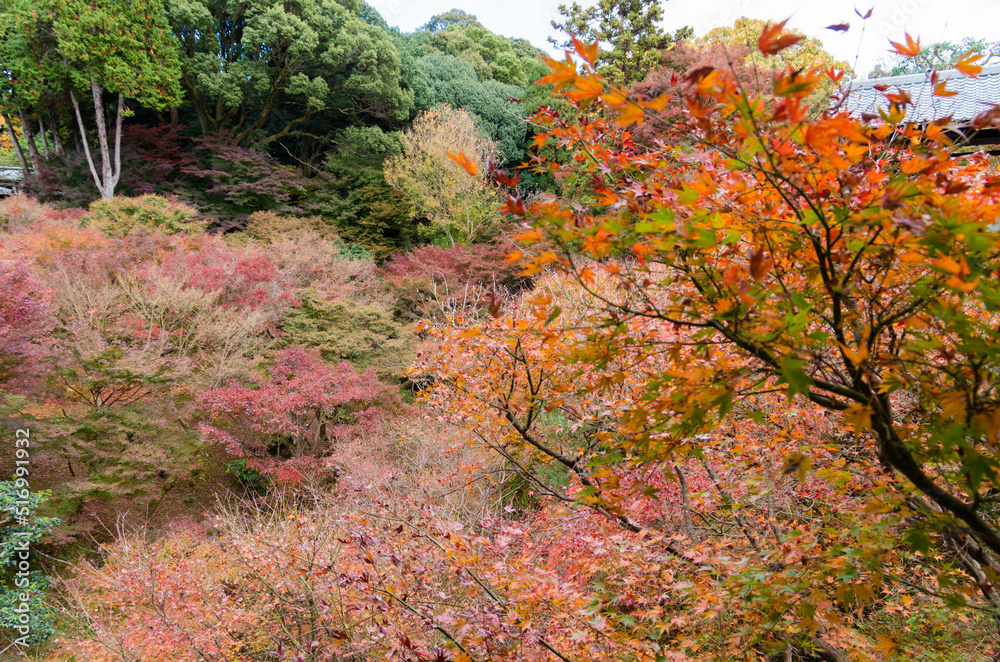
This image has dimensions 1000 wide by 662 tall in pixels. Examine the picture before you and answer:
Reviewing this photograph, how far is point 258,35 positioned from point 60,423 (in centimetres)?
1247

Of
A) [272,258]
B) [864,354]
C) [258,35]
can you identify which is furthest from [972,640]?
[258,35]

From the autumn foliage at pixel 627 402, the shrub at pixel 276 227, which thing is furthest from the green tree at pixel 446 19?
the autumn foliage at pixel 627 402

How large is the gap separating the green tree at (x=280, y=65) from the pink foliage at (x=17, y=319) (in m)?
10.8

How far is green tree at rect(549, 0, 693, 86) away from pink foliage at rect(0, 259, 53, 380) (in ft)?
47.3

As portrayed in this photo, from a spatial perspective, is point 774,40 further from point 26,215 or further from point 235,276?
point 26,215

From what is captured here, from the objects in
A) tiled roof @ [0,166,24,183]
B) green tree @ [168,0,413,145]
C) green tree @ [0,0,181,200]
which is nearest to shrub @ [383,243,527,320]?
green tree @ [168,0,413,145]

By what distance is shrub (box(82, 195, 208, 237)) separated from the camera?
1011cm

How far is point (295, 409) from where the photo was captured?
7477mm

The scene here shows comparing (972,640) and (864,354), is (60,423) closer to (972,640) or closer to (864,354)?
(864,354)

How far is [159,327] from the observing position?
307 inches

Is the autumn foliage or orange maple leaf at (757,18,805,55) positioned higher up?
orange maple leaf at (757,18,805,55)

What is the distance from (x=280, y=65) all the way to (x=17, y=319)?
41.1 feet

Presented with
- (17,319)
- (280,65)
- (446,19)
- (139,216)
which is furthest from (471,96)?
(446,19)

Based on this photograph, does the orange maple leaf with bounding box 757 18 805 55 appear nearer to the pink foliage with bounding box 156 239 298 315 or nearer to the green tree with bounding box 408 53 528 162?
the pink foliage with bounding box 156 239 298 315
